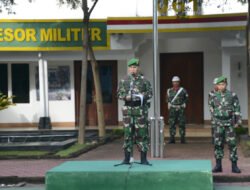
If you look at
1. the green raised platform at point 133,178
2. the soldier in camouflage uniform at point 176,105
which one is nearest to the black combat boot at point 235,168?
the green raised platform at point 133,178

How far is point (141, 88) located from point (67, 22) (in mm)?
10061

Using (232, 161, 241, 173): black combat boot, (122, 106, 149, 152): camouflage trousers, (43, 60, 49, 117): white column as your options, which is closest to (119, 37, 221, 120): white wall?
(43, 60, 49, 117): white column

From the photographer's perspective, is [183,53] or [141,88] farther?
[183,53]

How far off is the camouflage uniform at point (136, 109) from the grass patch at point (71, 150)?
3656 millimetres

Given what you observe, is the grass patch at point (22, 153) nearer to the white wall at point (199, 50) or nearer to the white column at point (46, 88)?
the white column at point (46, 88)

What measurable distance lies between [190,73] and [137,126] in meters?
10.9

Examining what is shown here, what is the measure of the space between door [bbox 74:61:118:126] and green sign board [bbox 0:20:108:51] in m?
1.56

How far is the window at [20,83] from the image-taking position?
20.8m

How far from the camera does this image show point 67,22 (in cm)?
1920

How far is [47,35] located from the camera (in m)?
19.3

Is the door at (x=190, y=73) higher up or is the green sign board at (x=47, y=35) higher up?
the green sign board at (x=47, y=35)

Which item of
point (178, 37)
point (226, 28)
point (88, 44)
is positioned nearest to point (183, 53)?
point (178, 37)

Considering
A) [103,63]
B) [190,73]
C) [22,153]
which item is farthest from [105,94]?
[22,153]

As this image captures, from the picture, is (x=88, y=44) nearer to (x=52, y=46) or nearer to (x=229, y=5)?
(x=52, y=46)
